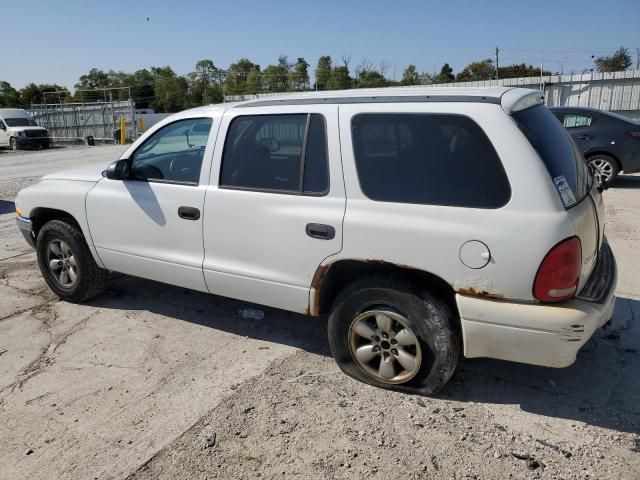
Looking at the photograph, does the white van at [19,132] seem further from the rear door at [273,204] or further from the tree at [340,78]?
the rear door at [273,204]

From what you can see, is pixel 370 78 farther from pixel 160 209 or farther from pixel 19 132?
pixel 160 209

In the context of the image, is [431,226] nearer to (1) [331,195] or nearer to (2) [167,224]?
(1) [331,195]

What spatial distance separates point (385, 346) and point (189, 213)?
5.71 feet

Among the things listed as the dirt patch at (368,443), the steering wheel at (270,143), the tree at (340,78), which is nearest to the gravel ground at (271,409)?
the dirt patch at (368,443)

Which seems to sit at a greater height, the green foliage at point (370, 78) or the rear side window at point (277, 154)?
the green foliage at point (370, 78)

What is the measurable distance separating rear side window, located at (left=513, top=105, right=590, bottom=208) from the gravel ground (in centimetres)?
129

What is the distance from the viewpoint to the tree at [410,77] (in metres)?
37.6

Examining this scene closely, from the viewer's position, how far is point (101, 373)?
378 centimetres

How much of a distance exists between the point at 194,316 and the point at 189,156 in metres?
1.46

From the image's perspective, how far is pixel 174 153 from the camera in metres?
4.31

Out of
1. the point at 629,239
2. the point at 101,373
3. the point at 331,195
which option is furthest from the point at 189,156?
the point at 629,239

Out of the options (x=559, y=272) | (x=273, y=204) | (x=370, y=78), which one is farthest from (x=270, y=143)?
(x=370, y=78)

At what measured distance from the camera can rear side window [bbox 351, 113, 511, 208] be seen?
289 cm

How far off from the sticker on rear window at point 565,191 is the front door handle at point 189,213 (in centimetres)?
242
